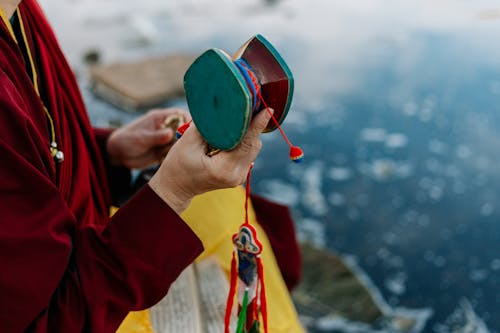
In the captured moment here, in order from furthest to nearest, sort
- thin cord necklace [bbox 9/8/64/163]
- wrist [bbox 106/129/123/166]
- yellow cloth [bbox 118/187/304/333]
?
wrist [bbox 106/129/123/166] < yellow cloth [bbox 118/187/304/333] < thin cord necklace [bbox 9/8/64/163]

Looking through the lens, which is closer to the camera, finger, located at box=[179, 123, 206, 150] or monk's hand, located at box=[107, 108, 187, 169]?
finger, located at box=[179, 123, 206, 150]

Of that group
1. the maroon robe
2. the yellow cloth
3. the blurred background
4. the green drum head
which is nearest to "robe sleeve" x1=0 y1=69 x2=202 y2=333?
the maroon robe

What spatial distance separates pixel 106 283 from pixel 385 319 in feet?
3.64

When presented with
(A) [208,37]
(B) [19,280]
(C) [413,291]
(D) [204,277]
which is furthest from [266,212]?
(A) [208,37]

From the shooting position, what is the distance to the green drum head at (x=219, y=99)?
58cm

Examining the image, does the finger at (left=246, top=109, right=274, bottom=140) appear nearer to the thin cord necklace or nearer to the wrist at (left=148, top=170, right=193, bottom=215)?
the wrist at (left=148, top=170, right=193, bottom=215)

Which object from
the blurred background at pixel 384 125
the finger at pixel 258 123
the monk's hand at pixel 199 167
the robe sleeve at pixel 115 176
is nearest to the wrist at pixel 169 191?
the monk's hand at pixel 199 167

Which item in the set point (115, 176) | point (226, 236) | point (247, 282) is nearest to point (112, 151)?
point (115, 176)

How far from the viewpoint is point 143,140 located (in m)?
1.00

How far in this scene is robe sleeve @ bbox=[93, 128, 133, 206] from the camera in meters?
1.05

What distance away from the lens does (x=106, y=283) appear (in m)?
0.64

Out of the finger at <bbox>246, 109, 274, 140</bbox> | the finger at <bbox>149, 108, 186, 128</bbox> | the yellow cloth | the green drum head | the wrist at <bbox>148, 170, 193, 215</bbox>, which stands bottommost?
the yellow cloth

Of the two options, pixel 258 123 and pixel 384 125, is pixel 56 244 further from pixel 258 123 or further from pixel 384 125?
pixel 384 125

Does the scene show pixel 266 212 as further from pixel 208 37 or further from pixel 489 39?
pixel 208 37
